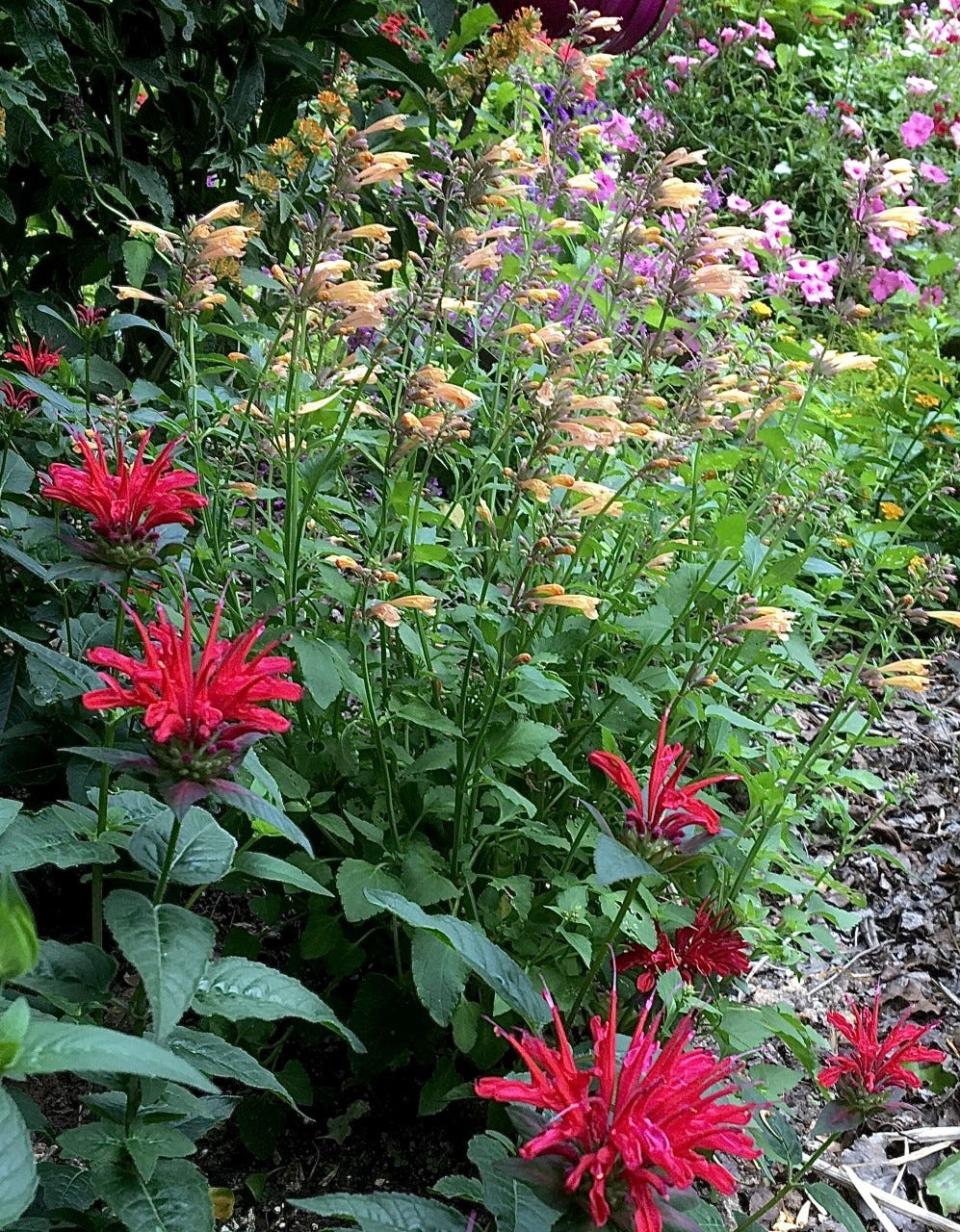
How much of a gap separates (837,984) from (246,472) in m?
1.48

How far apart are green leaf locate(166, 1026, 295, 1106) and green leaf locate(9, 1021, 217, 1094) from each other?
0.29 m

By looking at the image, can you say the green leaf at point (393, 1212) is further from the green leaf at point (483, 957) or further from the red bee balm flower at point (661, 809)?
the red bee balm flower at point (661, 809)

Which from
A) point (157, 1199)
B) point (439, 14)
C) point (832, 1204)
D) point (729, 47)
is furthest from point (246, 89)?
point (729, 47)

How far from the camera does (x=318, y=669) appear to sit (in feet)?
4.71

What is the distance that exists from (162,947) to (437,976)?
55cm

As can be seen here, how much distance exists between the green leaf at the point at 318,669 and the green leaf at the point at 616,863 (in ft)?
1.56

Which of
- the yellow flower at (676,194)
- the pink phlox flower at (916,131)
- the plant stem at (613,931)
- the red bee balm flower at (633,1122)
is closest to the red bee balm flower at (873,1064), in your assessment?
the plant stem at (613,931)

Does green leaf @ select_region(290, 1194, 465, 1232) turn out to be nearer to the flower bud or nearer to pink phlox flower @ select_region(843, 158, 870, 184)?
the flower bud

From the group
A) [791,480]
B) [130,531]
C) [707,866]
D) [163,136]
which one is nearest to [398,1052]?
[707,866]

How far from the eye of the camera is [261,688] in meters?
0.94

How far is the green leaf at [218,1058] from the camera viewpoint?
101 centimetres

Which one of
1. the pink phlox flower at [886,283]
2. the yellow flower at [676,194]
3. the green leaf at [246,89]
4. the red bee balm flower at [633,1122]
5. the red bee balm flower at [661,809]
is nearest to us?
the red bee balm flower at [633,1122]

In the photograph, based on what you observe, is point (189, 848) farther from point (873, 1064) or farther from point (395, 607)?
point (873, 1064)

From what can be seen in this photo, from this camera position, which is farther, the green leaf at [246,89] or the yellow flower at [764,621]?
the green leaf at [246,89]
